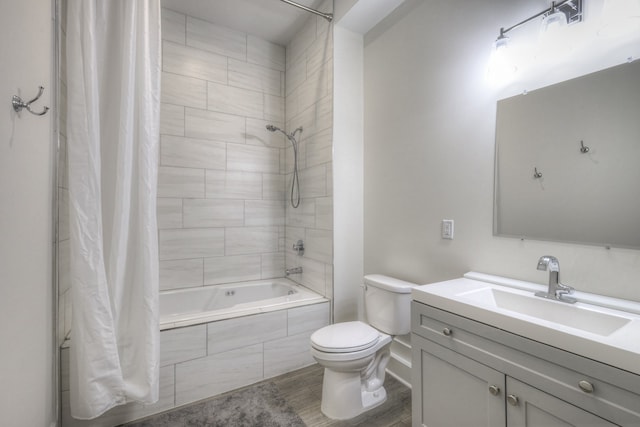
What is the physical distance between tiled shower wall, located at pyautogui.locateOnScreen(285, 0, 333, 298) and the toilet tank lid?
46 cm

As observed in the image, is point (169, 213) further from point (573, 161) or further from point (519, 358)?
point (573, 161)

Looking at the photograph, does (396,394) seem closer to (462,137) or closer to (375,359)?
(375,359)

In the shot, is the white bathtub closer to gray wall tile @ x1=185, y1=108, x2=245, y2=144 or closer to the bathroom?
the bathroom

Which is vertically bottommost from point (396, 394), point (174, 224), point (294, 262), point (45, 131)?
point (396, 394)

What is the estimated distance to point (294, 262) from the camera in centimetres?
290

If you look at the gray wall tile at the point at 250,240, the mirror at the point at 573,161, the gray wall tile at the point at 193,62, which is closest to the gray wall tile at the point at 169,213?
the gray wall tile at the point at 250,240

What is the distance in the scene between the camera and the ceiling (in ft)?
7.95

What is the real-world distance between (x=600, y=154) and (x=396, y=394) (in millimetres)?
1736

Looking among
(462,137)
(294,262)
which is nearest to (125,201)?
(294,262)

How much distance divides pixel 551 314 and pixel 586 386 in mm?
406

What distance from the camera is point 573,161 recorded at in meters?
1.22

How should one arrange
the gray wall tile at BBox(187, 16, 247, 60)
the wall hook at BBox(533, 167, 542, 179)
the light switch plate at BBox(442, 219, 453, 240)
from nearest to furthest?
the wall hook at BBox(533, 167, 542, 179)
the light switch plate at BBox(442, 219, 453, 240)
the gray wall tile at BBox(187, 16, 247, 60)

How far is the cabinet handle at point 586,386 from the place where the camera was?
0.80 m

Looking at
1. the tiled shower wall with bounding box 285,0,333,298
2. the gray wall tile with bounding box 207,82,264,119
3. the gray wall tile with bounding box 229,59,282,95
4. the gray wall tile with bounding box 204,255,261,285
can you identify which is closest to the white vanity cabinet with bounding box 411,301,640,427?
the tiled shower wall with bounding box 285,0,333,298
